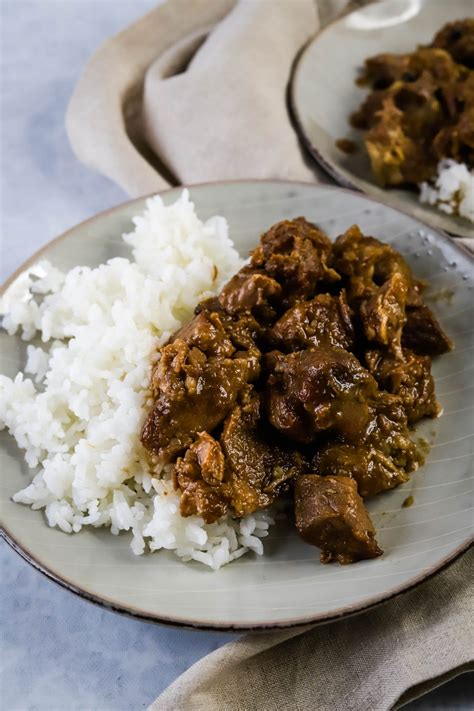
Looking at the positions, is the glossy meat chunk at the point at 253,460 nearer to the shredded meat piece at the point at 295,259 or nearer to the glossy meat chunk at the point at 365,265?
the shredded meat piece at the point at 295,259

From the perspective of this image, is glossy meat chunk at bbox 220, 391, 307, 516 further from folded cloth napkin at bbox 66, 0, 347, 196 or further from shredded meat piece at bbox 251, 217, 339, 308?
folded cloth napkin at bbox 66, 0, 347, 196

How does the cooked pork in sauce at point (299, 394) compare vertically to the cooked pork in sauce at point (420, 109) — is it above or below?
above

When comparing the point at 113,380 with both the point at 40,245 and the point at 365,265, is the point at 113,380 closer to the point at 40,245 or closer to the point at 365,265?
the point at 365,265

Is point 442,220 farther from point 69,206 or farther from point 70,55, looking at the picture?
point 70,55

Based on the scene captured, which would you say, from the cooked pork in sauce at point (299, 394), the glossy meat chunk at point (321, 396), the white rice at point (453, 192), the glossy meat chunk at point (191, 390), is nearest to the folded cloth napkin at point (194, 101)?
the white rice at point (453, 192)

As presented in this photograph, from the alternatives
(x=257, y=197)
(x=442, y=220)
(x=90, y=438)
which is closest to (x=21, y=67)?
(x=257, y=197)

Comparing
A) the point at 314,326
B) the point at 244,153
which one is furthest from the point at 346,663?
the point at 244,153

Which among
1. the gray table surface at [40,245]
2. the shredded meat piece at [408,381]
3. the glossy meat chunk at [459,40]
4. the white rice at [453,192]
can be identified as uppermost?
the gray table surface at [40,245]

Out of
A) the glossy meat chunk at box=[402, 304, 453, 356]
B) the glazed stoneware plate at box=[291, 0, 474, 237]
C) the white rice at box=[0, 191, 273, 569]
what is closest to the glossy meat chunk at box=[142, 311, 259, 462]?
the white rice at box=[0, 191, 273, 569]
